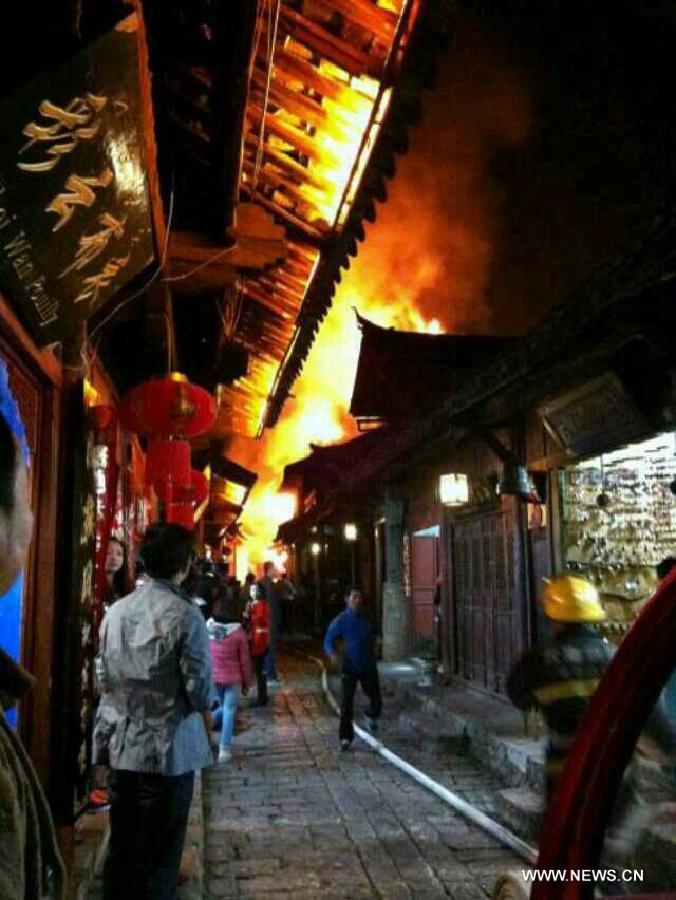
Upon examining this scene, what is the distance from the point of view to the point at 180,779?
15.8 feet

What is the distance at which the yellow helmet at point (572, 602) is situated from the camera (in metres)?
5.77

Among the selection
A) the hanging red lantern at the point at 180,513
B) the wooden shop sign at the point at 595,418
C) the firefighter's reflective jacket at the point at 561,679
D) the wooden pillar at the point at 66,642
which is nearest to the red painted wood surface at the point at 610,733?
the firefighter's reflective jacket at the point at 561,679

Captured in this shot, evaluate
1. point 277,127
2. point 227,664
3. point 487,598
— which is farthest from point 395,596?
point 277,127

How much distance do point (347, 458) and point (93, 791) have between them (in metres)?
21.1

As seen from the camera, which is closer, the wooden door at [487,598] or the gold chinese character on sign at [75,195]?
the gold chinese character on sign at [75,195]

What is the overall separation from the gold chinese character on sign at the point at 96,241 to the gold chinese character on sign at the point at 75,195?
26 centimetres

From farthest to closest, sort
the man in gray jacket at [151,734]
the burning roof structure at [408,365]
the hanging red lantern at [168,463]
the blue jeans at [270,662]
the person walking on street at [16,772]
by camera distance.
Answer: the burning roof structure at [408,365]
the blue jeans at [270,662]
the hanging red lantern at [168,463]
the man in gray jacket at [151,734]
the person walking on street at [16,772]

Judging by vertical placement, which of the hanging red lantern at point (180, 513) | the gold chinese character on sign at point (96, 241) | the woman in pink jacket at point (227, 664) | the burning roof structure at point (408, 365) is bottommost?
the woman in pink jacket at point (227, 664)

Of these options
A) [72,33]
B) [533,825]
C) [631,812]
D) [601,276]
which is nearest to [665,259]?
[601,276]

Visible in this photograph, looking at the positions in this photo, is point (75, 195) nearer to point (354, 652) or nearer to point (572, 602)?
point (572, 602)

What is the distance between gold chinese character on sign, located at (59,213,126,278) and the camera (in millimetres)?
4441

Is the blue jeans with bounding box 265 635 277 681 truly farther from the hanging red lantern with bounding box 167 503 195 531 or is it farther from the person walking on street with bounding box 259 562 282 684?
the hanging red lantern with bounding box 167 503 195 531

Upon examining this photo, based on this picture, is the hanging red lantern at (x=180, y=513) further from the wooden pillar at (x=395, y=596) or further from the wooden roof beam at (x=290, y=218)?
the wooden pillar at (x=395, y=596)

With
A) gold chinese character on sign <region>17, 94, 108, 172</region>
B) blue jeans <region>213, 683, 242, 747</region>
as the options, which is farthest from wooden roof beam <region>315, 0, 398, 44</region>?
blue jeans <region>213, 683, 242, 747</region>
